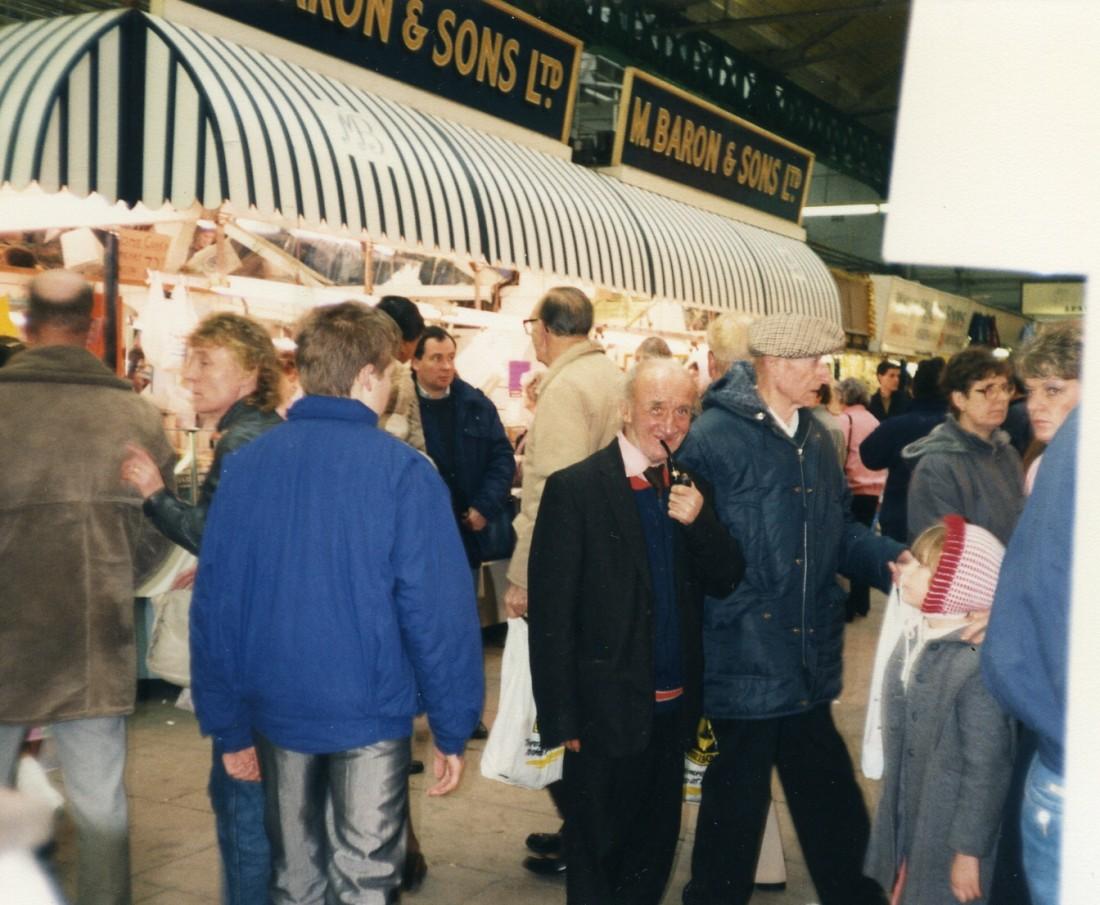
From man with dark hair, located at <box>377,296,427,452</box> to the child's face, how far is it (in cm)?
219

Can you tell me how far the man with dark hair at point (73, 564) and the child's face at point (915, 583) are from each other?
226 centimetres

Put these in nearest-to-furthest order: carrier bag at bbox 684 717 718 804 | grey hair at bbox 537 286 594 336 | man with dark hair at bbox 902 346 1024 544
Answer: carrier bag at bbox 684 717 718 804 < man with dark hair at bbox 902 346 1024 544 < grey hair at bbox 537 286 594 336

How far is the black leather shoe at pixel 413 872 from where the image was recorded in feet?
14.1

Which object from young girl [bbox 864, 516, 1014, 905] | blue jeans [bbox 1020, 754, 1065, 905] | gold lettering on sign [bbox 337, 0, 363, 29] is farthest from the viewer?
gold lettering on sign [bbox 337, 0, 363, 29]

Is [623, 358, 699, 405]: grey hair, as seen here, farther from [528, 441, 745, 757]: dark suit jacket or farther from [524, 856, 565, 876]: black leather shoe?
[524, 856, 565, 876]: black leather shoe

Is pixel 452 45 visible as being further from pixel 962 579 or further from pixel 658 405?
pixel 962 579

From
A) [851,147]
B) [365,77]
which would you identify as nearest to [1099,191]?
[365,77]

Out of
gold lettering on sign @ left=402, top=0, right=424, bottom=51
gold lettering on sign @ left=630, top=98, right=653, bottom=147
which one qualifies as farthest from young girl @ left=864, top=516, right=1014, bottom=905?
gold lettering on sign @ left=630, top=98, right=653, bottom=147

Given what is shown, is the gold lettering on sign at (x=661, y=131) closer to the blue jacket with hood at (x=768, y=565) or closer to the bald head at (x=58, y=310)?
the blue jacket with hood at (x=768, y=565)

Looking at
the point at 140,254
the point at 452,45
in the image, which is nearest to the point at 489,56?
the point at 452,45

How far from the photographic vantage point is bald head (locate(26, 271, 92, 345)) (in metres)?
3.41

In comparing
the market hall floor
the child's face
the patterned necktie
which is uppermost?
the patterned necktie

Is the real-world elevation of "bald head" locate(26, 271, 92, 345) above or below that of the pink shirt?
above

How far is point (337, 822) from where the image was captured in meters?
2.87
